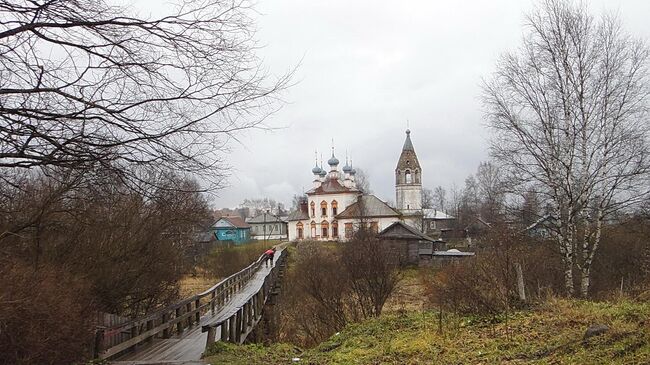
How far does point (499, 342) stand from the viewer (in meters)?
8.43

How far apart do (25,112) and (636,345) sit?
6.36m

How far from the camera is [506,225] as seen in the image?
62.8 ft

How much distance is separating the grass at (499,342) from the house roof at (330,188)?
6495 cm

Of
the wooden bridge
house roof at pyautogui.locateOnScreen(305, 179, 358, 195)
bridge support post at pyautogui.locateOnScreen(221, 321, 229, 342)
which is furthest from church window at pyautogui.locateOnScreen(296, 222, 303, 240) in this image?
bridge support post at pyautogui.locateOnScreen(221, 321, 229, 342)

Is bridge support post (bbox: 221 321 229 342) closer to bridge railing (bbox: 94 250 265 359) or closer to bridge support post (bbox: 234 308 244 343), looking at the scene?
bridge support post (bbox: 234 308 244 343)

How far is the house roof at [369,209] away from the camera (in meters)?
71.4

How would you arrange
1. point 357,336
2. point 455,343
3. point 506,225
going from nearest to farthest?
1. point 455,343
2. point 357,336
3. point 506,225

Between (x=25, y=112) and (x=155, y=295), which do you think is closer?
(x=25, y=112)

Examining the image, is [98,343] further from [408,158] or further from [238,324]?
[408,158]

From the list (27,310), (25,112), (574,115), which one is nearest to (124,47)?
(25,112)

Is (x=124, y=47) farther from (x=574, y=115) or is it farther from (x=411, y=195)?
(x=411, y=195)

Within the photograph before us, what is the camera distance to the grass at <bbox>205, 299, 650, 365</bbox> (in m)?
6.45

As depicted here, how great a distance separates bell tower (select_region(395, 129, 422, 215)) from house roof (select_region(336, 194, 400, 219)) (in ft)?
15.3

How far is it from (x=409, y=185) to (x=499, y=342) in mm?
70326
